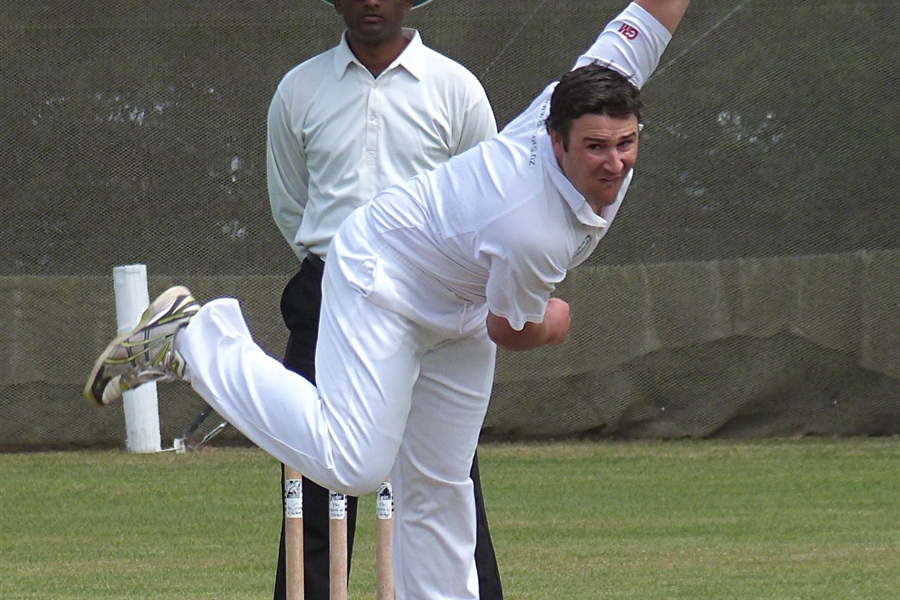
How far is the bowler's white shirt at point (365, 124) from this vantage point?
419 cm

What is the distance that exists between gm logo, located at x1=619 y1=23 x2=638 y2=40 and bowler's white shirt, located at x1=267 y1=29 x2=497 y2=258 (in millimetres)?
860

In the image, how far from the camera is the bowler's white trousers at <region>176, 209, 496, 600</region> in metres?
3.51

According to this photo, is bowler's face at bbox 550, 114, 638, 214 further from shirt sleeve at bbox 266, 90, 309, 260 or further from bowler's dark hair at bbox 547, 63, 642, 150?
shirt sleeve at bbox 266, 90, 309, 260

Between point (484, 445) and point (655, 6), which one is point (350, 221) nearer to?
point (655, 6)

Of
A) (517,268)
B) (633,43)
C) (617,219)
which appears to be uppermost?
(633,43)

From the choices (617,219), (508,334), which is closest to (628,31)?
(508,334)

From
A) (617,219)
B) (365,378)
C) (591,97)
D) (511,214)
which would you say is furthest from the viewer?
(617,219)

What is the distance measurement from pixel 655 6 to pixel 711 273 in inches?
211

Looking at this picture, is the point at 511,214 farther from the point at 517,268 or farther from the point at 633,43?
the point at 633,43

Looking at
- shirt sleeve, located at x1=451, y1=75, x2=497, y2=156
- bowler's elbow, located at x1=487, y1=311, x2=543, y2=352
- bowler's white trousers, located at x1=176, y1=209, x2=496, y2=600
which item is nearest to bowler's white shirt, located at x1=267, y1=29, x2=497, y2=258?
shirt sleeve, located at x1=451, y1=75, x2=497, y2=156

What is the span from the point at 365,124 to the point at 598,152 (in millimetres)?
1169

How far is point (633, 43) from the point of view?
3457 mm

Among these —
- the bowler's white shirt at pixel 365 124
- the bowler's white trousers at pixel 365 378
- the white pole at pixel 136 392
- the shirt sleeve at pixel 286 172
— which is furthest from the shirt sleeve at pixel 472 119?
the white pole at pixel 136 392

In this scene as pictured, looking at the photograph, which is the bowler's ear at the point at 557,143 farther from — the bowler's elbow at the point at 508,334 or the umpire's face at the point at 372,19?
the umpire's face at the point at 372,19
